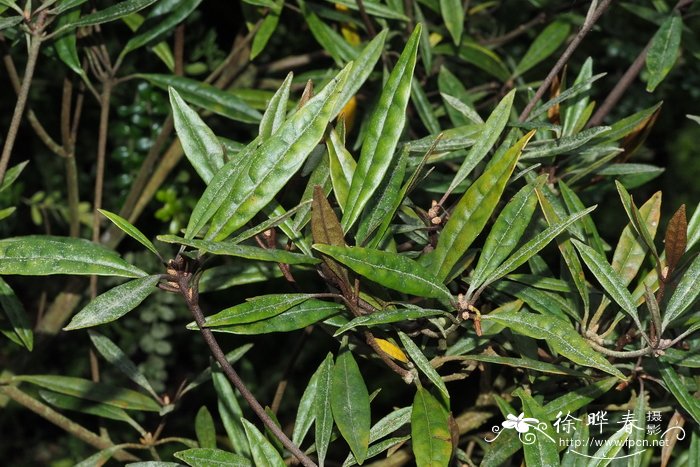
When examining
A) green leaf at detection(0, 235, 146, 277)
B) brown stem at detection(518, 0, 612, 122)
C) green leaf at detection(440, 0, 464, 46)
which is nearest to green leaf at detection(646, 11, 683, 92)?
brown stem at detection(518, 0, 612, 122)

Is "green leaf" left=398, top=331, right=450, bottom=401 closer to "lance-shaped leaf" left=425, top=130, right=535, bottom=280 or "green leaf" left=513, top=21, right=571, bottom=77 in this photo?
"lance-shaped leaf" left=425, top=130, right=535, bottom=280

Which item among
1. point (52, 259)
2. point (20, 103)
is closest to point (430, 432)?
point (52, 259)

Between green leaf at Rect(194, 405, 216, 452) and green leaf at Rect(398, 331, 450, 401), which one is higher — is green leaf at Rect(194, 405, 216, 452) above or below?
below

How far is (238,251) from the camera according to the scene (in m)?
0.78

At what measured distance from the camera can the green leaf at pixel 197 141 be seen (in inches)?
37.5

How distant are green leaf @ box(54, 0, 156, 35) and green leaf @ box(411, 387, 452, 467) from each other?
595mm

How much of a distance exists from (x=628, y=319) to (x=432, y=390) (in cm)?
24

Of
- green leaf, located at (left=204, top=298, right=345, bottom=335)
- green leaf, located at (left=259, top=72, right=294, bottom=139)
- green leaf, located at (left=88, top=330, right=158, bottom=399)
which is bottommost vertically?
green leaf, located at (left=88, top=330, right=158, bottom=399)

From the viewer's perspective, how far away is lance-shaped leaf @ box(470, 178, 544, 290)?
0.90m

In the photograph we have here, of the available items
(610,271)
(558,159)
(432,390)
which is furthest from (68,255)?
(558,159)

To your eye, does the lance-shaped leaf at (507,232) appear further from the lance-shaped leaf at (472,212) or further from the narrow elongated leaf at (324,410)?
the narrow elongated leaf at (324,410)

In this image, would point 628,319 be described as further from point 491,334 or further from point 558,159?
point 558,159

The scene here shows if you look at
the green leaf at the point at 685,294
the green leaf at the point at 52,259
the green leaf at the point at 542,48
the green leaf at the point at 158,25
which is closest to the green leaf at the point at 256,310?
the green leaf at the point at 52,259

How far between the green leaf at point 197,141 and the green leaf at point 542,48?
69 cm
